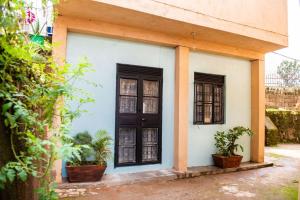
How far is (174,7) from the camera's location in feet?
16.7

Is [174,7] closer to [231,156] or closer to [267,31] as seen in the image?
[267,31]

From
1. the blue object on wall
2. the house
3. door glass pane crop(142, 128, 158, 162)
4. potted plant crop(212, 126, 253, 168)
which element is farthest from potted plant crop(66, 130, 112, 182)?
potted plant crop(212, 126, 253, 168)

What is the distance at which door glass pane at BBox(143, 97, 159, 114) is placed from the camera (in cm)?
597

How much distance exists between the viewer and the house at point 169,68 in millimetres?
5113

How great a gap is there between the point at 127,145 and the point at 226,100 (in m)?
3.16

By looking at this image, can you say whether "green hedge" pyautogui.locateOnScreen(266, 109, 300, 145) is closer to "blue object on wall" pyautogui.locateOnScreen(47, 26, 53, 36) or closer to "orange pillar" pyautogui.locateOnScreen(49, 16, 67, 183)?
"orange pillar" pyautogui.locateOnScreen(49, 16, 67, 183)

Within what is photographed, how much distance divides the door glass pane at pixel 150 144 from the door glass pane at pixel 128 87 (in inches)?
36.5

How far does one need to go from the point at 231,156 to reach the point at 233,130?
2.26 feet

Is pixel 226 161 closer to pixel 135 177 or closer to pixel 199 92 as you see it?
pixel 199 92

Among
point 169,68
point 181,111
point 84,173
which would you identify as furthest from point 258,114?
point 84,173

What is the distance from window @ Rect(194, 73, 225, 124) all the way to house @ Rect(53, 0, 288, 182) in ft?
Answer: 0.09

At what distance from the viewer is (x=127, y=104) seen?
18.9 ft

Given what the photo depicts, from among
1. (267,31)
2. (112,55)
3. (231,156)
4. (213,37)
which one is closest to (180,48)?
(213,37)

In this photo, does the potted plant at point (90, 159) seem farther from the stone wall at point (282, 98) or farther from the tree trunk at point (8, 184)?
the stone wall at point (282, 98)
